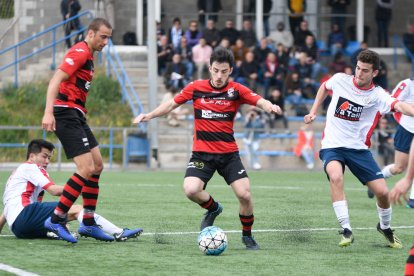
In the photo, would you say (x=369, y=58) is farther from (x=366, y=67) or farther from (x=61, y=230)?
(x=61, y=230)

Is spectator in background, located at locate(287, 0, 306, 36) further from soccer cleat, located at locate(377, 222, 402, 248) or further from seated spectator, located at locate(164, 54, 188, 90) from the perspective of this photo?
soccer cleat, located at locate(377, 222, 402, 248)

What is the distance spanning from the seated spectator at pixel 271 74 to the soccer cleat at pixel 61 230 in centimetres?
1752

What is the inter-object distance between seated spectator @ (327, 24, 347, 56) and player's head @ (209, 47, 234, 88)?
64.3 ft

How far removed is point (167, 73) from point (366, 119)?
17033mm

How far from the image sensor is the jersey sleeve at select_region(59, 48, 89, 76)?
10.3 metres

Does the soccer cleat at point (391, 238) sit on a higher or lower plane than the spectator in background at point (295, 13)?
lower

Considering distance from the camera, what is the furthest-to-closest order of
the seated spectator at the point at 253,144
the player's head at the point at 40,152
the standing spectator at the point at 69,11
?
the standing spectator at the point at 69,11 < the seated spectator at the point at 253,144 < the player's head at the point at 40,152

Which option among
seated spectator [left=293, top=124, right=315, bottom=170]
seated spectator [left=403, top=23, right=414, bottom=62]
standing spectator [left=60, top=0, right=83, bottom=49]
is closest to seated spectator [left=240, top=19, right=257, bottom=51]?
seated spectator [left=293, top=124, right=315, bottom=170]

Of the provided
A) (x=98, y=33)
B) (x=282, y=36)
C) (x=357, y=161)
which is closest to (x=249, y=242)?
(x=357, y=161)

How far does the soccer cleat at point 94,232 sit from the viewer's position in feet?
34.6

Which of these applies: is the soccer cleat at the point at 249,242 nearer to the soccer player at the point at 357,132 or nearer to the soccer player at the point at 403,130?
the soccer player at the point at 357,132

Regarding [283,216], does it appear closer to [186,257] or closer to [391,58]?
[186,257]

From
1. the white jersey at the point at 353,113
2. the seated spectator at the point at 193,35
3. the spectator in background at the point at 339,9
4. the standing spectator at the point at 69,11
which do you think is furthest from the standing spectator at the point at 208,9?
the white jersey at the point at 353,113

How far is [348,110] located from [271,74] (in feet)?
54.7
